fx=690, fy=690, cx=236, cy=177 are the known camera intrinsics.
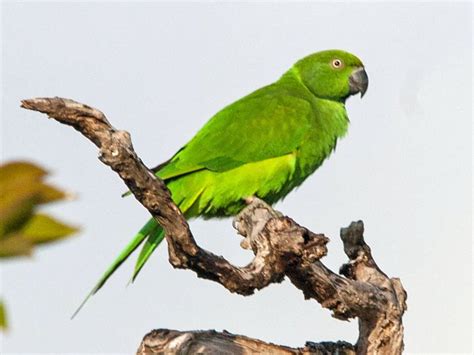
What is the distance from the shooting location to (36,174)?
1.48 feet

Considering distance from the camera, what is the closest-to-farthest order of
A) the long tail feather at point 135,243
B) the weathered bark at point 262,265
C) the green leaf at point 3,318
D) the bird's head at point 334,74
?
the green leaf at point 3,318 < the weathered bark at point 262,265 < the long tail feather at point 135,243 < the bird's head at point 334,74

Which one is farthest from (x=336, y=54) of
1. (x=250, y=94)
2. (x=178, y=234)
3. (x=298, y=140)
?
(x=178, y=234)

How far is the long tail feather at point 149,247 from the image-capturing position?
3.97 m

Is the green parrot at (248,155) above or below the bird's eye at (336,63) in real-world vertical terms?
below

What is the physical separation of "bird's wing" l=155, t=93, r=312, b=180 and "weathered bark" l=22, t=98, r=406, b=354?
35.3 inches

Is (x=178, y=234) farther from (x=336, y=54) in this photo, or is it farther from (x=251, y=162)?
(x=336, y=54)

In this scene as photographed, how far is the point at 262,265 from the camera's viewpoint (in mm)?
2615

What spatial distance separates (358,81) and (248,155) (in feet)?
4.67

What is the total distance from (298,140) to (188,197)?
848 mm

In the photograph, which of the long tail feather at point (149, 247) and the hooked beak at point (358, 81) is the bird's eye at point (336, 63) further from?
the long tail feather at point (149, 247)

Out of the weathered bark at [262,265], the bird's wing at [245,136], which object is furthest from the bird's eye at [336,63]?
the weathered bark at [262,265]

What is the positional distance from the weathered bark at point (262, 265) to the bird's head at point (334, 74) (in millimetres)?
2142

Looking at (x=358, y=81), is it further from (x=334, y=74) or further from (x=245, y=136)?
(x=245, y=136)

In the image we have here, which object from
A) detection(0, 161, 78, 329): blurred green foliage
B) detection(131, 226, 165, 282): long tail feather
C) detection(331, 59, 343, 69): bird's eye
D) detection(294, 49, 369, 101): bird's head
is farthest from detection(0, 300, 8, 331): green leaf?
detection(331, 59, 343, 69): bird's eye
